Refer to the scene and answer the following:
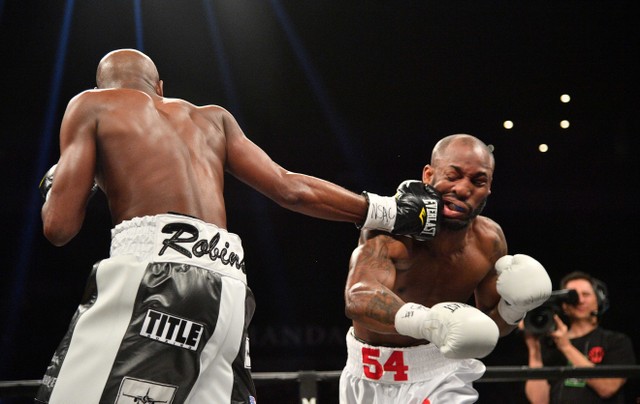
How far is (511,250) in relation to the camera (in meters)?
6.79

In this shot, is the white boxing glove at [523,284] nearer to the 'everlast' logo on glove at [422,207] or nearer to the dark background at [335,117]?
the 'everlast' logo on glove at [422,207]

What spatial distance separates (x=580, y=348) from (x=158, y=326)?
2.47 metres

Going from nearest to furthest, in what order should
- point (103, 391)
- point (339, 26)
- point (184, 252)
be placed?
1. point (103, 391)
2. point (184, 252)
3. point (339, 26)

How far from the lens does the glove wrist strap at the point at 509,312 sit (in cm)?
225

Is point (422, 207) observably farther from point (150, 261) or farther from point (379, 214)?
point (150, 261)

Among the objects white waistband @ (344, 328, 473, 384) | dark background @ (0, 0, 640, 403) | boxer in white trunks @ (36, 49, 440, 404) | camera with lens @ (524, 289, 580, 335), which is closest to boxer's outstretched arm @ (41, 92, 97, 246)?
boxer in white trunks @ (36, 49, 440, 404)

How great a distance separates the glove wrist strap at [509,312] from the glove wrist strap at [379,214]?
50 cm

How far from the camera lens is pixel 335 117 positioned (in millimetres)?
6754

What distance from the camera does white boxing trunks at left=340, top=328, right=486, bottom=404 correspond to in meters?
2.23

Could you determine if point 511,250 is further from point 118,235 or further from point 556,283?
point 118,235

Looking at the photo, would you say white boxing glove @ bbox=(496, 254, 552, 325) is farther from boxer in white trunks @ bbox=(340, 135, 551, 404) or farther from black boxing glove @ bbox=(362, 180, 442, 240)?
black boxing glove @ bbox=(362, 180, 442, 240)

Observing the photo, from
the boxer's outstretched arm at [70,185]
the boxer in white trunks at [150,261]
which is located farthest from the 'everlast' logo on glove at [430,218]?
the boxer's outstretched arm at [70,185]

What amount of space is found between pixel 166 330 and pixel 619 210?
6.03 m

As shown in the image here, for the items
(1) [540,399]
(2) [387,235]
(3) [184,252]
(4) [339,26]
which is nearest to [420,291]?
(2) [387,235]
